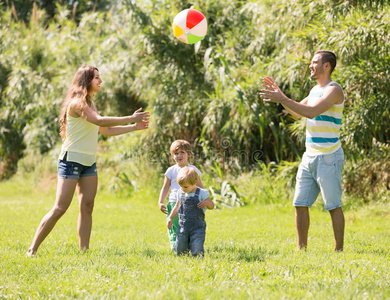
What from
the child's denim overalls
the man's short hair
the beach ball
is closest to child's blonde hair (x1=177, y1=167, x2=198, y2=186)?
the child's denim overalls

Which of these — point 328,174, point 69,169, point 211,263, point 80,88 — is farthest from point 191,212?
point 80,88

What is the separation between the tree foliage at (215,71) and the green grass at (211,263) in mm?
1975

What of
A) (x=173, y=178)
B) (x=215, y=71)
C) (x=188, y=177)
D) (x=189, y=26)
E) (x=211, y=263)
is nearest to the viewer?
(x=211, y=263)

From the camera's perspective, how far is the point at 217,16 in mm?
10180

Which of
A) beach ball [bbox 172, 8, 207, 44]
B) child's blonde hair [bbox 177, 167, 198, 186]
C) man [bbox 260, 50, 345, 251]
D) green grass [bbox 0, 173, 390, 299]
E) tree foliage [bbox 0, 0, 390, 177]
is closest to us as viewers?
green grass [bbox 0, 173, 390, 299]

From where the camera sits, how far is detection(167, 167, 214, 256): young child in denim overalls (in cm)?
422

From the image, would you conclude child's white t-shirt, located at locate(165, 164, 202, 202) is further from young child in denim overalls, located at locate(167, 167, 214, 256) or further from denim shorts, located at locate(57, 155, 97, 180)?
denim shorts, located at locate(57, 155, 97, 180)

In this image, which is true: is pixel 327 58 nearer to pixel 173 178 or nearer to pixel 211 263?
pixel 173 178

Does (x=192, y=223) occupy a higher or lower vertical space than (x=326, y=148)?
lower

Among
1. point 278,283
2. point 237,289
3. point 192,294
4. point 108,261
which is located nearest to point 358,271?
point 278,283

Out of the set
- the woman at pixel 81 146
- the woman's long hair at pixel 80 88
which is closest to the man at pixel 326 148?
the woman at pixel 81 146

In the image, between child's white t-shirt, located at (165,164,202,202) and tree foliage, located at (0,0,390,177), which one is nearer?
child's white t-shirt, located at (165,164,202,202)

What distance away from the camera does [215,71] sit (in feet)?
31.5

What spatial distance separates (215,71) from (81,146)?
219 inches
